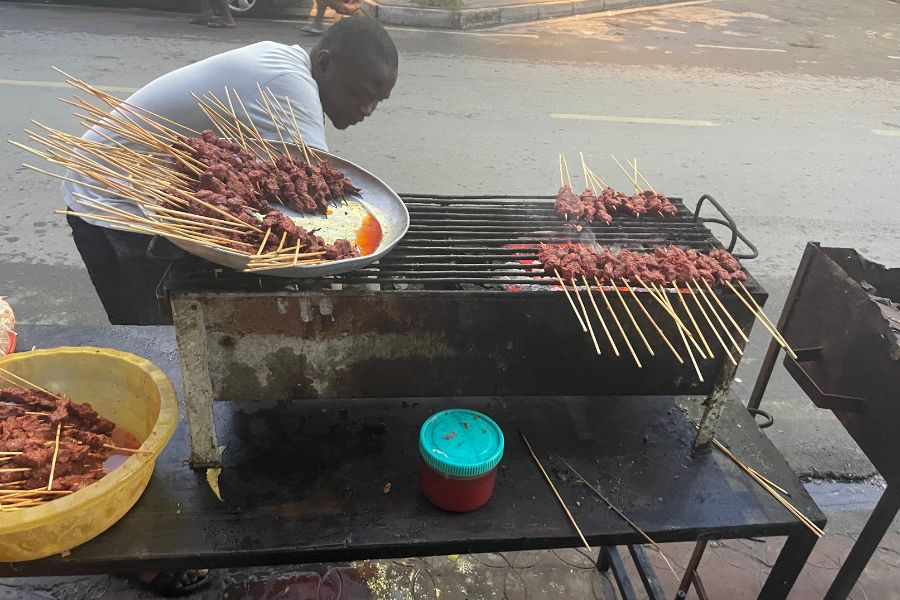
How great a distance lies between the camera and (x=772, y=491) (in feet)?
8.13

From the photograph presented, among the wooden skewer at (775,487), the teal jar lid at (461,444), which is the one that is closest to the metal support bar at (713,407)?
the wooden skewer at (775,487)

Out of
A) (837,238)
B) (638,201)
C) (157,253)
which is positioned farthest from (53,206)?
(837,238)

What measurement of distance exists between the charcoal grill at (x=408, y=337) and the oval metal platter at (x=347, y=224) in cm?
8

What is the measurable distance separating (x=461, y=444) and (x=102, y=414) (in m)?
1.48

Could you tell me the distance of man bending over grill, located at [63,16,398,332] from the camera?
10.0 feet

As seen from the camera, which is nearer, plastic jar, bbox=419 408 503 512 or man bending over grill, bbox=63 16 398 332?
plastic jar, bbox=419 408 503 512

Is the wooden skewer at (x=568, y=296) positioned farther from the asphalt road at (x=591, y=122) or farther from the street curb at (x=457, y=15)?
the street curb at (x=457, y=15)

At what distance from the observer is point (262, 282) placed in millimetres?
2100

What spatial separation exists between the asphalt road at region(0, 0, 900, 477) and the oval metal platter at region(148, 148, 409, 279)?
2.93 meters

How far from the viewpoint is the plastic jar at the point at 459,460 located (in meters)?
2.18

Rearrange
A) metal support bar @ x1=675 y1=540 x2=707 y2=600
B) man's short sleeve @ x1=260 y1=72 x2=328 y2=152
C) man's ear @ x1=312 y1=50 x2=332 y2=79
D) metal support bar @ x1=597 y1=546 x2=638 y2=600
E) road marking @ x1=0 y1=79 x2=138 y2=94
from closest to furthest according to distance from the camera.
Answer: metal support bar @ x1=597 y1=546 x2=638 y2=600, metal support bar @ x1=675 y1=540 x2=707 y2=600, man's short sleeve @ x1=260 y1=72 x2=328 y2=152, man's ear @ x1=312 y1=50 x2=332 y2=79, road marking @ x1=0 y1=79 x2=138 y2=94

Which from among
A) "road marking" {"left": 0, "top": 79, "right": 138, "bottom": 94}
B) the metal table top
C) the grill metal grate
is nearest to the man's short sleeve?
the grill metal grate

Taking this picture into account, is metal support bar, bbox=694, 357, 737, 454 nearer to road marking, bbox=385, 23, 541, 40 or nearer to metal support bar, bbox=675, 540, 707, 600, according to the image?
metal support bar, bbox=675, 540, 707, 600

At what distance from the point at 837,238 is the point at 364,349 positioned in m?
5.94
